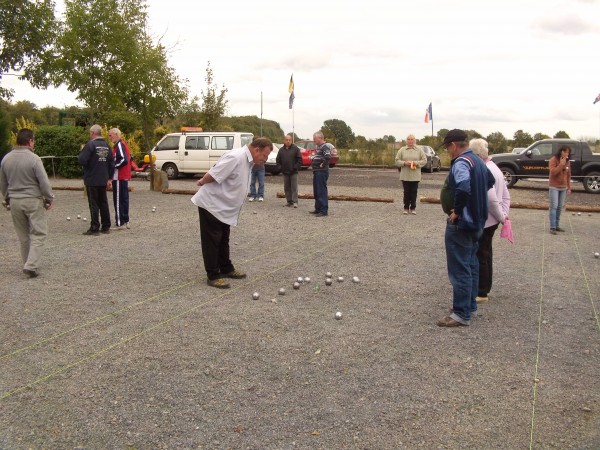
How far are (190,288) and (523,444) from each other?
444 cm

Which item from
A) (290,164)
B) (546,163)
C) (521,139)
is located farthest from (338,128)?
(290,164)

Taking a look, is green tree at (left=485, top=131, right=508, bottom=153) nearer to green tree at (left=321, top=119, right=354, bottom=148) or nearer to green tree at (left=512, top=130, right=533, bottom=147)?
green tree at (left=512, top=130, right=533, bottom=147)

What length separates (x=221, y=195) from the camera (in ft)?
23.5

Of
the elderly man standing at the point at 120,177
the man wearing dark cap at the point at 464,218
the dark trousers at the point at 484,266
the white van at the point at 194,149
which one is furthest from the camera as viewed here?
the white van at the point at 194,149

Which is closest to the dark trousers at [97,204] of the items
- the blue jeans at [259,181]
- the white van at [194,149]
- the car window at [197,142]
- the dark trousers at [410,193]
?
the blue jeans at [259,181]

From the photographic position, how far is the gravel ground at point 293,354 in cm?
382

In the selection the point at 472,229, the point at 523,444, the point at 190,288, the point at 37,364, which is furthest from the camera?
the point at 190,288

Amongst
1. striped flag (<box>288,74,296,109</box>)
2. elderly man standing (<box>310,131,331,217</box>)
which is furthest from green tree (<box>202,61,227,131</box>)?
elderly man standing (<box>310,131,331,217</box>)

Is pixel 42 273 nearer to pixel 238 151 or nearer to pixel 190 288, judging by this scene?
pixel 190 288

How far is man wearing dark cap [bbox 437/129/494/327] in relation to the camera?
558cm

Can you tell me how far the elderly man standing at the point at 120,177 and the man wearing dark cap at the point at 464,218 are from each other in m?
7.28

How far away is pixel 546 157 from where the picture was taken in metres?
22.4

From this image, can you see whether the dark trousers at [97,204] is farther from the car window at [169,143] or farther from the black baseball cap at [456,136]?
the car window at [169,143]

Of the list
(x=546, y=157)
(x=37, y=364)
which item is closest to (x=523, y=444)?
(x=37, y=364)
